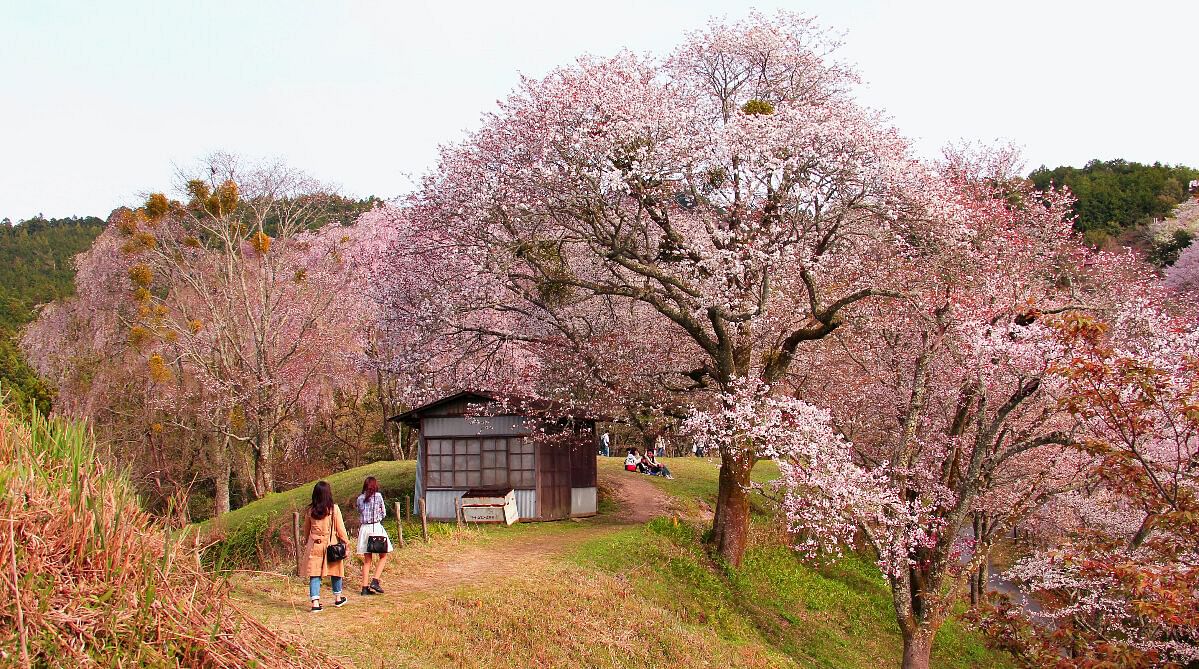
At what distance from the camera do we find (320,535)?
→ 1079 cm

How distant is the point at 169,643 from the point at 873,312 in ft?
48.1

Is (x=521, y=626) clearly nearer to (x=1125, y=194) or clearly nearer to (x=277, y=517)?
(x=277, y=517)

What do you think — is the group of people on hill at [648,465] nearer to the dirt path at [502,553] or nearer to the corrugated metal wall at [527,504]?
the dirt path at [502,553]

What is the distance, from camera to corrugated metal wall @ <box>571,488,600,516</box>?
22141 mm

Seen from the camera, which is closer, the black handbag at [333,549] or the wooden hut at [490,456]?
the black handbag at [333,549]

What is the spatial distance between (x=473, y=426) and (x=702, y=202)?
27.1 ft

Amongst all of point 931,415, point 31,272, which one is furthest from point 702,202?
point 31,272

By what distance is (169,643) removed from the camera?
6270 mm

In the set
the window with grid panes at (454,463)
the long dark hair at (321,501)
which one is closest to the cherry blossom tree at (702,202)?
the window with grid panes at (454,463)

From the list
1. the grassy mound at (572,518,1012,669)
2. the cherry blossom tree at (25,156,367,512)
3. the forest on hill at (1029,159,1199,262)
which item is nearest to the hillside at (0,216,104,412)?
the cherry blossom tree at (25,156,367,512)

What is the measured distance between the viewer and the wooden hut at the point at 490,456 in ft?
69.6

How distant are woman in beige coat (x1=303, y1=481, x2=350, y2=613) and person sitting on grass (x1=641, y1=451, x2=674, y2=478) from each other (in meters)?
17.9

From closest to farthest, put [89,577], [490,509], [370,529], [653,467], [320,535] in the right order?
[89,577], [320,535], [370,529], [490,509], [653,467]

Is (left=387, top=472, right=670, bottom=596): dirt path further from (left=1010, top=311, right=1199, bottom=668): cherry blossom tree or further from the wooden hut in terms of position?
(left=1010, top=311, right=1199, bottom=668): cherry blossom tree
